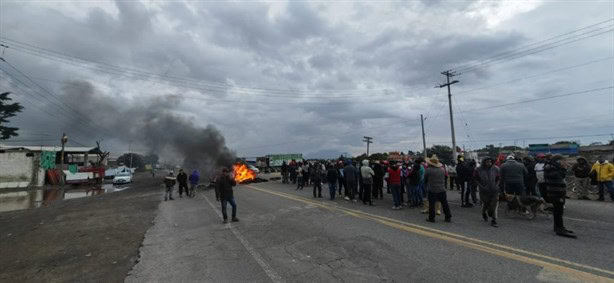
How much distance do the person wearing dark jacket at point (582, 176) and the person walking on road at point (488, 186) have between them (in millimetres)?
6114

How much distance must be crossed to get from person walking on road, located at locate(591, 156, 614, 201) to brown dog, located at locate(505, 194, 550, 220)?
482 cm

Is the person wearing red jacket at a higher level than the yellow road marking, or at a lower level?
higher

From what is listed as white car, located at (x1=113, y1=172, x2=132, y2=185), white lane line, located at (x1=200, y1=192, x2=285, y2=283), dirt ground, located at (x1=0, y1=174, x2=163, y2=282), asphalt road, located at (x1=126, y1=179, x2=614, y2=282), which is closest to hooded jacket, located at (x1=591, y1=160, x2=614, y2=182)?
asphalt road, located at (x1=126, y1=179, x2=614, y2=282)

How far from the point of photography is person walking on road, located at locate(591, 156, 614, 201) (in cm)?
1029

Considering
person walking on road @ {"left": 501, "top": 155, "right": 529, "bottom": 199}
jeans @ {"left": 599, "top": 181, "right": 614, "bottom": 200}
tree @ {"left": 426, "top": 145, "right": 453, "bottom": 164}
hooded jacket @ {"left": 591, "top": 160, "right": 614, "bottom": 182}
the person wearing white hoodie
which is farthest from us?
tree @ {"left": 426, "top": 145, "right": 453, "bottom": 164}

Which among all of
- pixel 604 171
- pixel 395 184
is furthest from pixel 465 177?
pixel 604 171

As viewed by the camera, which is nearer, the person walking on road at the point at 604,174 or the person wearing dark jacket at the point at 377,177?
the person walking on road at the point at 604,174

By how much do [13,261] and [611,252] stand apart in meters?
10.9

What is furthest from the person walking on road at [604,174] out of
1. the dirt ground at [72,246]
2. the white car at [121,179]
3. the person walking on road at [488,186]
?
the white car at [121,179]

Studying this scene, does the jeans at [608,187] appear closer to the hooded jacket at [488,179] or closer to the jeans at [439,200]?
the hooded jacket at [488,179]

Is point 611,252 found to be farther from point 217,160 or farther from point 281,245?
point 217,160

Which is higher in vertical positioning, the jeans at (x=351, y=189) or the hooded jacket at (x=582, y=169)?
the hooded jacket at (x=582, y=169)

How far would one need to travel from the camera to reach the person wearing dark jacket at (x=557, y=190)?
19.6ft

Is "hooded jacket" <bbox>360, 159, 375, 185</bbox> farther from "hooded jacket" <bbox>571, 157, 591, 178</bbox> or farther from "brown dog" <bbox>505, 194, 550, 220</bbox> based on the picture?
"hooded jacket" <bbox>571, 157, 591, 178</bbox>
